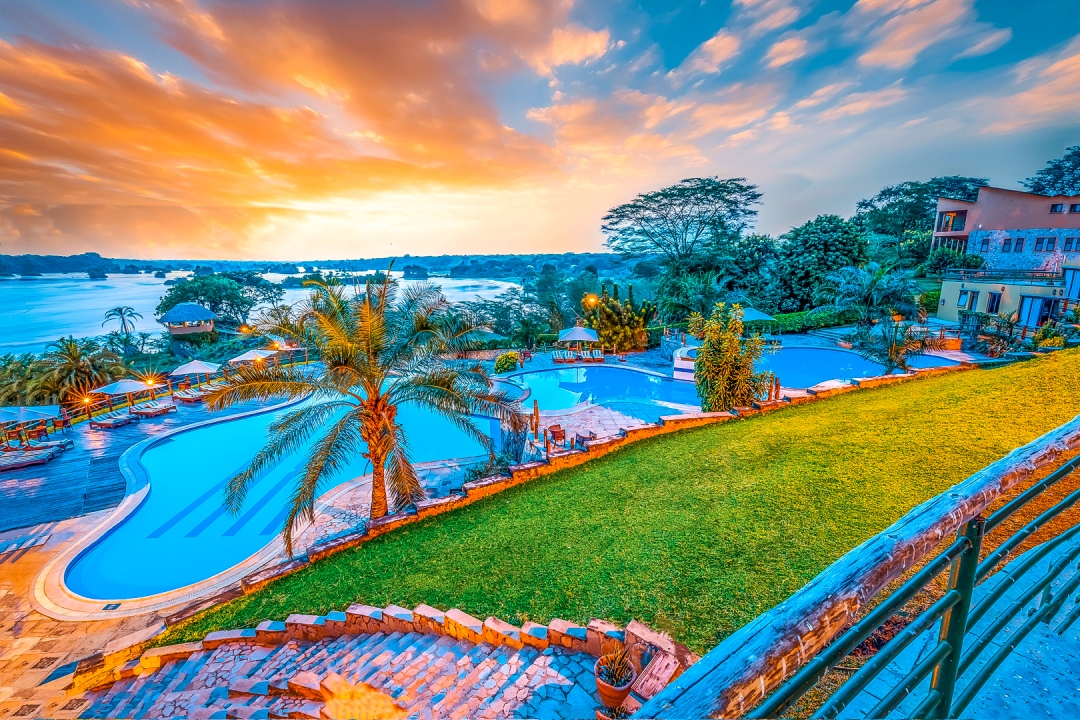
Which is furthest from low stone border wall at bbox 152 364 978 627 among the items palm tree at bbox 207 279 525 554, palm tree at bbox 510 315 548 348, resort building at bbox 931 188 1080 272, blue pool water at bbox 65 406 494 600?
resort building at bbox 931 188 1080 272

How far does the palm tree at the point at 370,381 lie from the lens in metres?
7.34

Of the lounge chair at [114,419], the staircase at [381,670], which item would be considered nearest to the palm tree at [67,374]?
the lounge chair at [114,419]

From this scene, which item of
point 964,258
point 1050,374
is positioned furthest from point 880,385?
point 964,258

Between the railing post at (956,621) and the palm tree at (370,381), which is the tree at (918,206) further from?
the railing post at (956,621)

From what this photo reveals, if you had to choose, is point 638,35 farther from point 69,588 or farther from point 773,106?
point 69,588

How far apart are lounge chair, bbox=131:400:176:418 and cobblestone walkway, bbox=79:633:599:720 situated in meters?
14.4

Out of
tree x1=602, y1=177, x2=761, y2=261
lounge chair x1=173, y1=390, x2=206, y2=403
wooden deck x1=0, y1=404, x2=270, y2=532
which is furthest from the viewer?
tree x1=602, y1=177, x2=761, y2=261

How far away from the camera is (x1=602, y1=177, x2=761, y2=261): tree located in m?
30.9

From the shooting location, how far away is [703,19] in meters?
15.7

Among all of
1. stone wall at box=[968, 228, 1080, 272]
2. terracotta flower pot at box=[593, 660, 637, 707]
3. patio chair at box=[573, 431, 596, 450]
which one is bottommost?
patio chair at box=[573, 431, 596, 450]

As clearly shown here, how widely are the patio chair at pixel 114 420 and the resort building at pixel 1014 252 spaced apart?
118 ft

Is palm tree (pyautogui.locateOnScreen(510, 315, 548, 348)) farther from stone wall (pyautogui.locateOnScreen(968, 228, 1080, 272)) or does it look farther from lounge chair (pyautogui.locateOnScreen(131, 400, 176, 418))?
stone wall (pyautogui.locateOnScreen(968, 228, 1080, 272))

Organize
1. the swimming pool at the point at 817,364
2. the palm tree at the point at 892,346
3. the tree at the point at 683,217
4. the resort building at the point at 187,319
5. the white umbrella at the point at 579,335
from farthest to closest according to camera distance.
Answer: the tree at the point at 683,217 < the resort building at the point at 187,319 < the white umbrella at the point at 579,335 < the swimming pool at the point at 817,364 < the palm tree at the point at 892,346

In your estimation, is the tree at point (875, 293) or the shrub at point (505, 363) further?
the shrub at point (505, 363)
